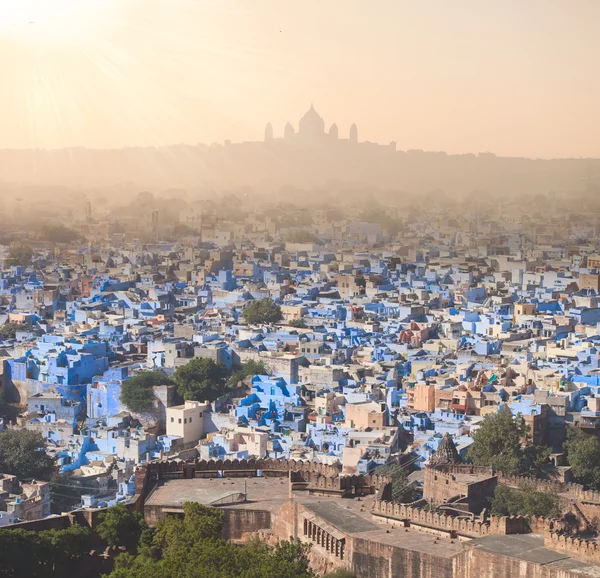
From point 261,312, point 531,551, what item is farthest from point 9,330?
point 531,551

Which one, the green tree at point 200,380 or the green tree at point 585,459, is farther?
the green tree at point 200,380

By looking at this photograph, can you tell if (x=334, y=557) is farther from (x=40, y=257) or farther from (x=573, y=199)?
(x=573, y=199)

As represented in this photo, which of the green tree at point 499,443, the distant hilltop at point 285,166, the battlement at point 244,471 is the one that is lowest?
the green tree at point 499,443

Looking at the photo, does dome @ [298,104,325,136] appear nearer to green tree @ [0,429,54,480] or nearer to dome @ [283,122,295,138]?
dome @ [283,122,295,138]

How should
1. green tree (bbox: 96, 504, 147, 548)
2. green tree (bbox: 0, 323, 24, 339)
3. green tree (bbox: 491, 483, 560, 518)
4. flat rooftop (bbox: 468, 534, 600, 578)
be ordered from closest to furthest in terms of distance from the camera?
flat rooftop (bbox: 468, 534, 600, 578) < green tree (bbox: 96, 504, 147, 548) < green tree (bbox: 491, 483, 560, 518) < green tree (bbox: 0, 323, 24, 339)

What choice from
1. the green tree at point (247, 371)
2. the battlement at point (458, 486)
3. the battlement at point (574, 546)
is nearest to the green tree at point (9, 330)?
the green tree at point (247, 371)

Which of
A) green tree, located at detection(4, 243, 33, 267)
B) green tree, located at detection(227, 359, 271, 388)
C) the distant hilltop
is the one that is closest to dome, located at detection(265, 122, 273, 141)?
the distant hilltop

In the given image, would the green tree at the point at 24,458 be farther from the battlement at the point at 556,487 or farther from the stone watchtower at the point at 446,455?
the battlement at the point at 556,487
